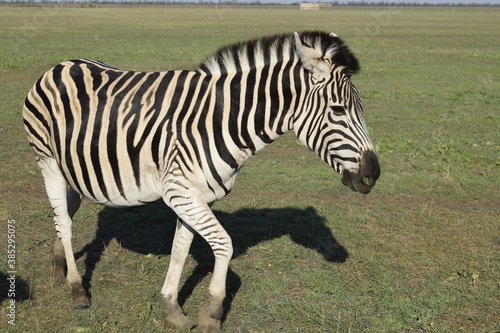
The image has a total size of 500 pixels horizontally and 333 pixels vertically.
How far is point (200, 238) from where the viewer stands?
7367 mm

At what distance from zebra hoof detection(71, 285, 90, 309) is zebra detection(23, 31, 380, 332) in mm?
12

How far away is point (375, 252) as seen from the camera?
22.6 feet

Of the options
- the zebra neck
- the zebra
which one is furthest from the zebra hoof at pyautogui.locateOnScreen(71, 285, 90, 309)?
the zebra neck

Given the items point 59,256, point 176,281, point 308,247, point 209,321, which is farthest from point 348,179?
point 59,256

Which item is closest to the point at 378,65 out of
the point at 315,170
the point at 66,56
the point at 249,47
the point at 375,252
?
the point at 66,56

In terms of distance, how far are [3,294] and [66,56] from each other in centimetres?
2431

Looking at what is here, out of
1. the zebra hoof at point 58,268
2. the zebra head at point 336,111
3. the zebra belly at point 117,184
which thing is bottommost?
the zebra hoof at point 58,268

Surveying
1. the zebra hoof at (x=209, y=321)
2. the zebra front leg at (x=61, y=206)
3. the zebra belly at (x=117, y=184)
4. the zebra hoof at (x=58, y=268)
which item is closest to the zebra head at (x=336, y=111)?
the zebra belly at (x=117, y=184)

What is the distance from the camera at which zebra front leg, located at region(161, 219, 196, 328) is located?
16.8 feet

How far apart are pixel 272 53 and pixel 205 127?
0.90 m

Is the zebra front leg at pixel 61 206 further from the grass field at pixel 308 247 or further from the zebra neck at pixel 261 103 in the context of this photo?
the zebra neck at pixel 261 103

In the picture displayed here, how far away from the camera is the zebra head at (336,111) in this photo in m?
4.61

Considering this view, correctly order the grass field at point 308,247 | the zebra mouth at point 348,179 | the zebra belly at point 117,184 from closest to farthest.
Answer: the zebra mouth at point 348,179 → the zebra belly at point 117,184 → the grass field at point 308,247

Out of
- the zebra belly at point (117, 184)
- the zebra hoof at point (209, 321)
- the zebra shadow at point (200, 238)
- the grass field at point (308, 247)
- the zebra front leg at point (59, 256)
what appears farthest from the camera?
the zebra shadow at point (200, 238)
